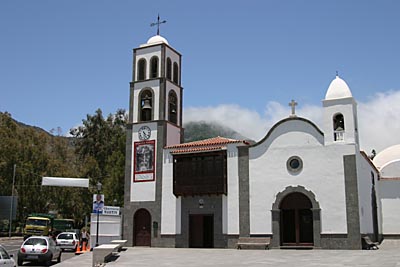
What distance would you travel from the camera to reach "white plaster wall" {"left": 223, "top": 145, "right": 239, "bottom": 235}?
96.1 ft

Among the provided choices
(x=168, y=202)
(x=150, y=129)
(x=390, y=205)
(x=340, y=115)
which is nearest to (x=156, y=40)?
(x=150, y=129)

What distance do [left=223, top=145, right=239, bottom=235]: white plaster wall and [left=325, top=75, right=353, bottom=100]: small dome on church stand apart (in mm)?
6606

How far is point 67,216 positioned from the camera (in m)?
58.4

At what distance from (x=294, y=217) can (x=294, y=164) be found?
3.14 meters

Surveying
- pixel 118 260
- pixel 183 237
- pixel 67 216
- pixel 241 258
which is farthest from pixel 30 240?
pixel 67 216

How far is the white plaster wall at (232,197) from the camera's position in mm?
29281

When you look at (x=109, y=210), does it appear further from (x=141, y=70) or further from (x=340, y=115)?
(x=340, y=115)

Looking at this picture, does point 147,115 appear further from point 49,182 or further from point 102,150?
point 102,150

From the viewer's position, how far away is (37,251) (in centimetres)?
2053

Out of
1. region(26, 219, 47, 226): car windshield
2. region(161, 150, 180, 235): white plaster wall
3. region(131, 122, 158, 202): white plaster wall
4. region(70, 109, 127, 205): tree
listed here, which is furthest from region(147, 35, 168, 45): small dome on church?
region(70, 109, 127, 205): tree

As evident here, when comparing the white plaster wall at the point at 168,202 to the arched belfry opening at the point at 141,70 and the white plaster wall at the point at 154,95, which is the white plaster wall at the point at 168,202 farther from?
the arched belfry opening at the point at 141,70

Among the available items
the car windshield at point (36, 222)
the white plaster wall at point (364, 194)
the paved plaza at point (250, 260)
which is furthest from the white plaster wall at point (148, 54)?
the car windshield at point (36, 222)

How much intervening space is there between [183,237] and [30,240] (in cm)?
1163

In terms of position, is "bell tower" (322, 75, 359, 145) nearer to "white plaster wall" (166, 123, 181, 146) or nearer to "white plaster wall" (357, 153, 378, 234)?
"white plaster wall" (357, 153, 378, 234)
